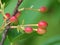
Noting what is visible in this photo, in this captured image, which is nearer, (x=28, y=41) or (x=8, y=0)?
(x=8, y=0)

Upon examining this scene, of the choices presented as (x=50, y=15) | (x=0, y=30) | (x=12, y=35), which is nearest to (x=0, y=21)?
(x=12, y=35)

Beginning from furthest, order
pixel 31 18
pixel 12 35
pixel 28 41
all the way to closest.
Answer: pixel 28 41
pixel 31 18
pixel 12 35

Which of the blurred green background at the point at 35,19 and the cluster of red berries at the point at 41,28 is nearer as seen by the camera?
the cluster of red berries at the point at 41,28

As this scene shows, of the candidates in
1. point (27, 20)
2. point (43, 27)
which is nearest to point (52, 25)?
point (27, 20)

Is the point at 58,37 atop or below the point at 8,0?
below

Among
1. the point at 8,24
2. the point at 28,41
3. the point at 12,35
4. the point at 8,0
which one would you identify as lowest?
the point at 28,41

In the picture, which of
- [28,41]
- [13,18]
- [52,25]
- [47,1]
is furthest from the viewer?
[52,25]

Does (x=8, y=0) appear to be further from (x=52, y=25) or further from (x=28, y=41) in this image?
(x=52, y=25)

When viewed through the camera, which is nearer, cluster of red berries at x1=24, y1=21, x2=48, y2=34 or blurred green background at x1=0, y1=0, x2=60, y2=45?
cluster of red berries at x1=24, y1=21, x2=48, y2=34

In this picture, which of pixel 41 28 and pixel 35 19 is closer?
pixel 41 28
